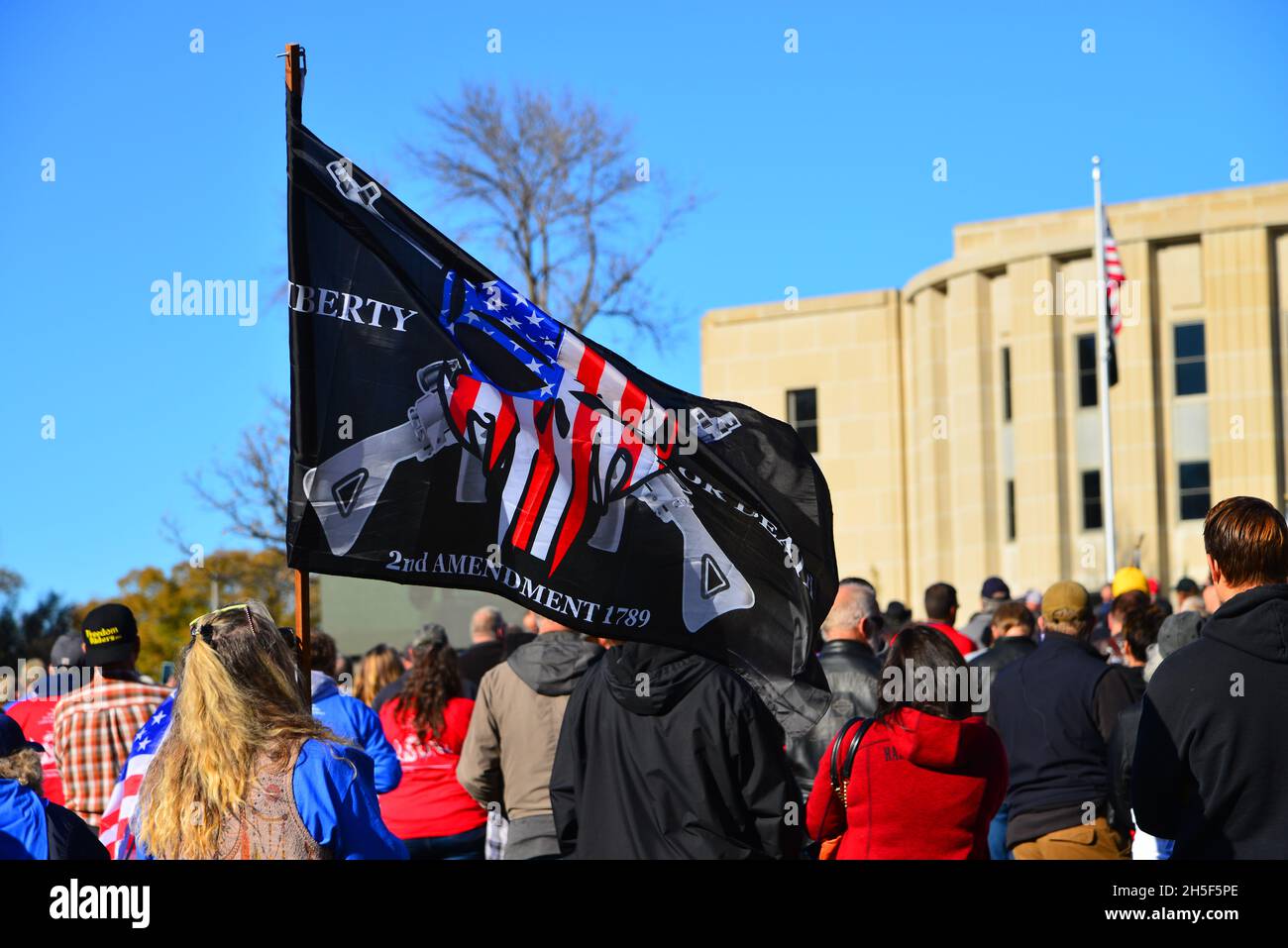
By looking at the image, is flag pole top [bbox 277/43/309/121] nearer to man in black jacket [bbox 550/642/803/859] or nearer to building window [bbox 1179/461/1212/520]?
man in black jacket [bbox 550/642/803/859]

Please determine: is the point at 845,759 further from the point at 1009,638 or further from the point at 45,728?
the point at 45,728

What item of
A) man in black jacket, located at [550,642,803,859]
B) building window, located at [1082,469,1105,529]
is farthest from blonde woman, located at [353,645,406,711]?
building window, located at [1082,469,1105,529]

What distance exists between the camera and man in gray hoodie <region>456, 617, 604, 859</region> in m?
6.79

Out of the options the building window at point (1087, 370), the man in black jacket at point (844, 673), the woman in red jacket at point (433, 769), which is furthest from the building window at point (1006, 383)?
the woman in red jacket at point (433, 769)

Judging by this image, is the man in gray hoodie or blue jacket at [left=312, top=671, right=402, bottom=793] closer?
blue jacket at [left=312, top=671, right=402, bottom=793]

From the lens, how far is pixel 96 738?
6379mm

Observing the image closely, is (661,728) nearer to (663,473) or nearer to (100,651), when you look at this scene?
(663,473)

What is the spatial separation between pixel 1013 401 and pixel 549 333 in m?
39.2

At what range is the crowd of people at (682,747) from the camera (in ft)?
12.1

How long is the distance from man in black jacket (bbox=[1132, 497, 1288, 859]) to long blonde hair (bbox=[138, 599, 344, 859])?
2.16 m

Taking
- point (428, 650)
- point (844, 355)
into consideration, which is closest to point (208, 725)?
point (428, 650)

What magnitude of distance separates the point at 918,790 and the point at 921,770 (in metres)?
0.06

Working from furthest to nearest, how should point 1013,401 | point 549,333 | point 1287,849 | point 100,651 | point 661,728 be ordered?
point 1013,401 → point 100,651 → point 549,333 → point 661,728 → point 1287,849
